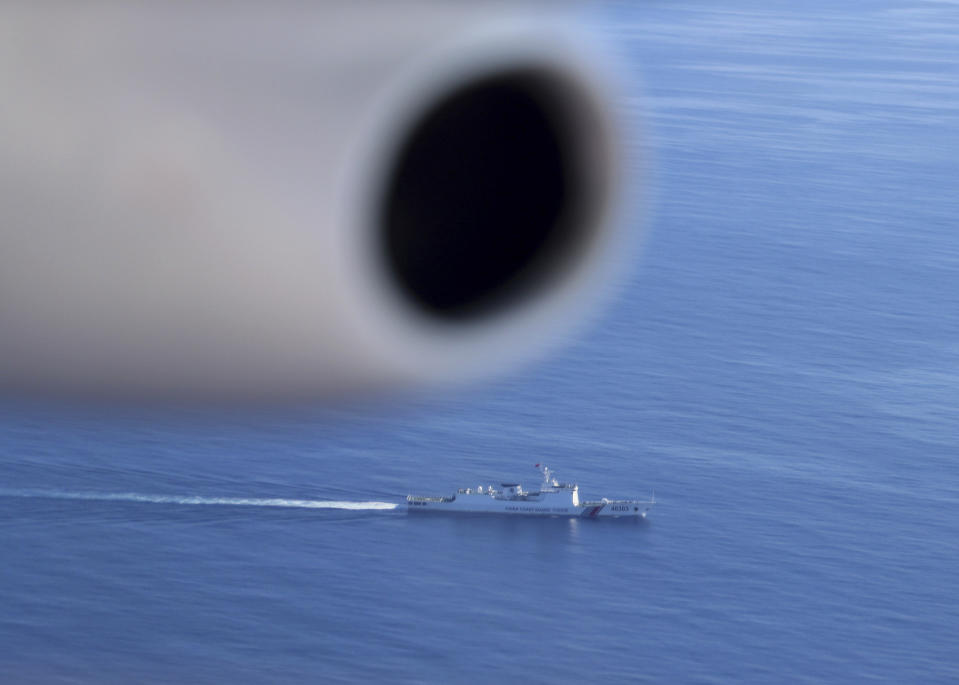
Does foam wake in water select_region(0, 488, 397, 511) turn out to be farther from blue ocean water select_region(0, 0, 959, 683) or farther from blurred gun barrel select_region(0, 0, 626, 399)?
blurred gun barrel select_region(0, 0, 626, 399)

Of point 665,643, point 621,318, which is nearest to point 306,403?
point 665,643

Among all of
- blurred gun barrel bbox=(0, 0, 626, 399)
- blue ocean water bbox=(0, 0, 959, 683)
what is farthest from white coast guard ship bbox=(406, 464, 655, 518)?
blurred gun barrel bbox=(0, 0, 626, 399)

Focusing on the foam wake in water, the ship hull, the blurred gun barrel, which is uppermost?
the ship hull

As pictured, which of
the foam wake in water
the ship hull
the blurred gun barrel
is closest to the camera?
the blurred gun barrel

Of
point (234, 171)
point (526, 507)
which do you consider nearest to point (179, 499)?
point (526, 507)

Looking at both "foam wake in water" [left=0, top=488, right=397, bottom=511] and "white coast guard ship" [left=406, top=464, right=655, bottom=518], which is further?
"white coast guard ship" [left=406, top=464, right=655, bottom=518]

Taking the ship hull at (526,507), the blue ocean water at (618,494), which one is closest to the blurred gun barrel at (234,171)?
the blue ocean water at (618,494)

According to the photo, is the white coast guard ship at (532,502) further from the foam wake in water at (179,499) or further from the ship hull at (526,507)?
the foam wake in water at (179,499)

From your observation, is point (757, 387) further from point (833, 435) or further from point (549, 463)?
point (549, 463)
